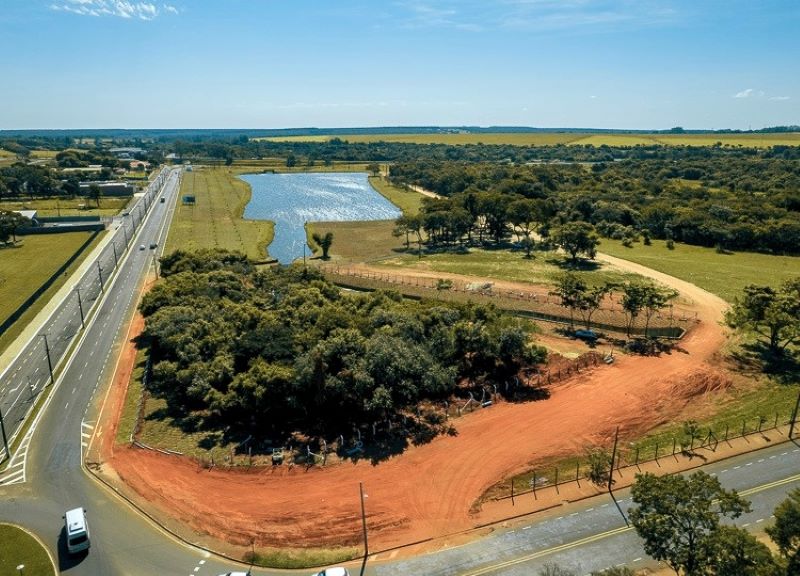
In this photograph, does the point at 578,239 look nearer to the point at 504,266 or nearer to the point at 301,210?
the point at 504,266

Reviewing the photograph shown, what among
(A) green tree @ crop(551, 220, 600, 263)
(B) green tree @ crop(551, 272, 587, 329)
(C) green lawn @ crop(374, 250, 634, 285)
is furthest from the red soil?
(A) green tree @ crop(551, 220, 600, 263)

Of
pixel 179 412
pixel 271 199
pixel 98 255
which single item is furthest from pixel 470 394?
pixel 271 199

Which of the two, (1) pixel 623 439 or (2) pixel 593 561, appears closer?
(2) pixel 593 561

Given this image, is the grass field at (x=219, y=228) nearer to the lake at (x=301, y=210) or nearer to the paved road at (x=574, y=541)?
the lake at (x=301, y=210)

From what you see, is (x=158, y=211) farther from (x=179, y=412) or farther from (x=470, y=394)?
(x=470, y=394)

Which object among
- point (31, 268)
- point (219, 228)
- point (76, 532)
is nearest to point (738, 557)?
point (76, 532)

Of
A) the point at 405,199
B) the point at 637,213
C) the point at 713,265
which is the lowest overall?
the point at 713,265
